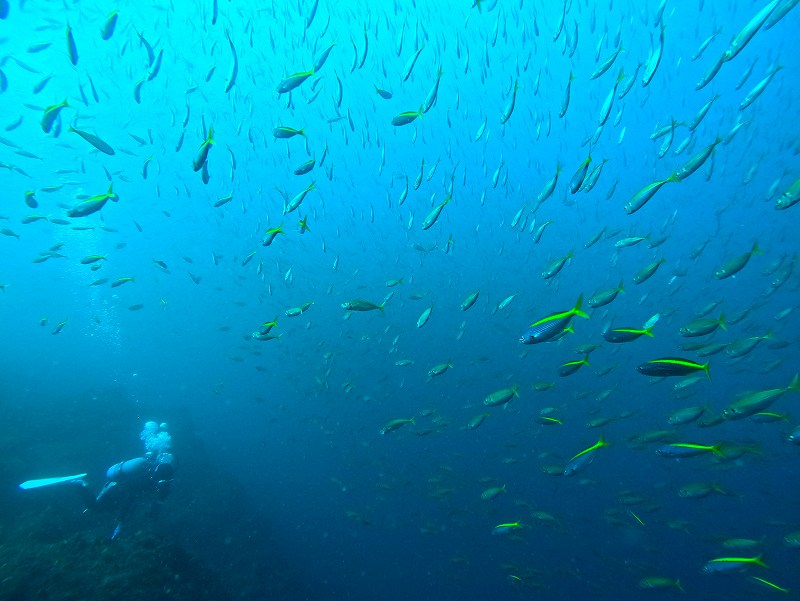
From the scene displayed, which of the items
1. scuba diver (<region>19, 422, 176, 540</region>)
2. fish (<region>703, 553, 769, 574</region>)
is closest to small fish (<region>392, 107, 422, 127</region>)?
fish (<region>703, 553, 769, 574</region>)

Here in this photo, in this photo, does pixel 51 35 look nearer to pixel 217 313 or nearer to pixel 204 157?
pixel 204 157

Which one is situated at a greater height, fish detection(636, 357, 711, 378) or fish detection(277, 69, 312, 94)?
fish detection(277, 69, 312, 94)

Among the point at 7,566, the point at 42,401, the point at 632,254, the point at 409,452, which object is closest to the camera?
the point at 7,566

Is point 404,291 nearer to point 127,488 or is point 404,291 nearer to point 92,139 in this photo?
point 127,488

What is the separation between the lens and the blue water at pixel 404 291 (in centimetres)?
1212

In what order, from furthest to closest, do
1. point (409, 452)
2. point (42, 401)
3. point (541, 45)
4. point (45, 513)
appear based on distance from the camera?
point (409, 452), point (541, 45), point (42, 401), point (45, 513)

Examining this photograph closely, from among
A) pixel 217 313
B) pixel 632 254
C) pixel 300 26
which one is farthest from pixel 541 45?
pixel 217 313

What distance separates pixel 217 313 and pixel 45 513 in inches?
3108

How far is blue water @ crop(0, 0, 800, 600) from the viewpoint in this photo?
39.8ft

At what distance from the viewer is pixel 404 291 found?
111ft

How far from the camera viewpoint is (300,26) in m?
22.6

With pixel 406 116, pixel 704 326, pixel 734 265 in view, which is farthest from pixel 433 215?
pixel 734 265

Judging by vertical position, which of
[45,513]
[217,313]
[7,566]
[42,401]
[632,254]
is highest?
[632,254]

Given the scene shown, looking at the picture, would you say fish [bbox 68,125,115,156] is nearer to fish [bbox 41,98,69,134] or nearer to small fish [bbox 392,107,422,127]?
fish [bbox 41,98,69,134]
